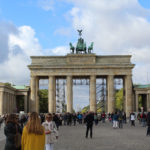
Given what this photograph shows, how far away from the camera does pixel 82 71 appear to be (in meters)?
85.9

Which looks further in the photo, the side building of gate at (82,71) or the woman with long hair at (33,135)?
the side building of gate at (82,71)

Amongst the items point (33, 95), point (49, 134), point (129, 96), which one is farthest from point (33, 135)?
point (33, 95)

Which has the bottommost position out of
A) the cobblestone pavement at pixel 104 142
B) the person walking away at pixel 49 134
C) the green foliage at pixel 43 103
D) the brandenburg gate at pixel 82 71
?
the cobblestone pavement at pixel 104 142

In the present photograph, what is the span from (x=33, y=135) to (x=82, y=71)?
7609 cm

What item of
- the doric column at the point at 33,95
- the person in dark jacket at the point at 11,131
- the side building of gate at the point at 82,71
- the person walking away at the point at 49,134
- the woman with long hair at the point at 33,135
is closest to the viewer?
the woman with long hair at the point at 33,135

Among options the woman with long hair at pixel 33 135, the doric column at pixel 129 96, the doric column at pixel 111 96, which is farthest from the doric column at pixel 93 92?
the woman with long hair at pixel 33 135

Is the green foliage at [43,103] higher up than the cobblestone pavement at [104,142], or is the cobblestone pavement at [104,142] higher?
the green foliage at [43,103]

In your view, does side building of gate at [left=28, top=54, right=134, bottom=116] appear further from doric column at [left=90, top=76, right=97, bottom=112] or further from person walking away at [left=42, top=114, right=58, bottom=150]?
person walking away at [left=42, top=114, right=58, bottom=150]

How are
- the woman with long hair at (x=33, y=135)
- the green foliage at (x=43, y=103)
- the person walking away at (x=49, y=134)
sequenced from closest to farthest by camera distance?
the woman with long hair at (x=33, y=135)
the person walking away at (x=49, y=134)
the green foliage at (x=43, y=103)

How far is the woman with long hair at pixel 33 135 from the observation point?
986cm

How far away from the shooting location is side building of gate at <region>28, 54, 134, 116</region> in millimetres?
85125

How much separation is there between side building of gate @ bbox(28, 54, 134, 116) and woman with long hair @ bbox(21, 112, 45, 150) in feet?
247

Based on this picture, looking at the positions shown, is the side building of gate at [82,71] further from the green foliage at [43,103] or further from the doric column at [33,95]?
the green foliage at [43,103]

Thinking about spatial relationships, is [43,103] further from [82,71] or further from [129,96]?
[129,96]
